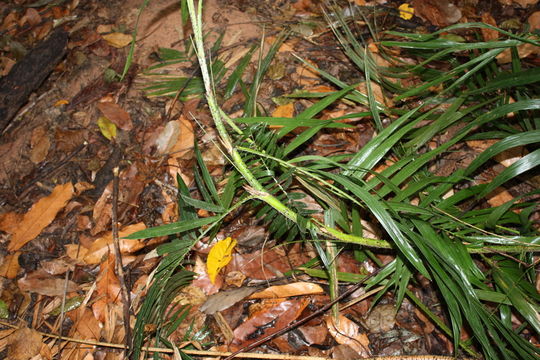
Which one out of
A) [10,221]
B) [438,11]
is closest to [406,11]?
[438,11]

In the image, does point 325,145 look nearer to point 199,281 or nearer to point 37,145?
point 199,281

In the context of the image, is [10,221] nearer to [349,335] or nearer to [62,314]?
[62,314]

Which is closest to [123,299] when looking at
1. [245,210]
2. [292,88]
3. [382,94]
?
[245,210]

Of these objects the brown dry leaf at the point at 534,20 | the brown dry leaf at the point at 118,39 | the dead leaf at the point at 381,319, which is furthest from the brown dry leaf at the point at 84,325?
the brown dry leaf at the point at 534,20

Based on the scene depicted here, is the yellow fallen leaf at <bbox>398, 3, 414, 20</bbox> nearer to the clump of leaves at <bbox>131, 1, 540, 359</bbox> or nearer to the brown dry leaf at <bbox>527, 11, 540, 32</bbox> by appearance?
the brown dry leaf at <bbox>527, 11, 540, 32</bbox>

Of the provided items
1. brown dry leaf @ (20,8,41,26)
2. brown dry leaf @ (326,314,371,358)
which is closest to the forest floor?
brown dry leaf @ (326,314,371,358)

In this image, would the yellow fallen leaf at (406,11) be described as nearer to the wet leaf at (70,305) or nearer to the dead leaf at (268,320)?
the dead leaf at (268,320)
